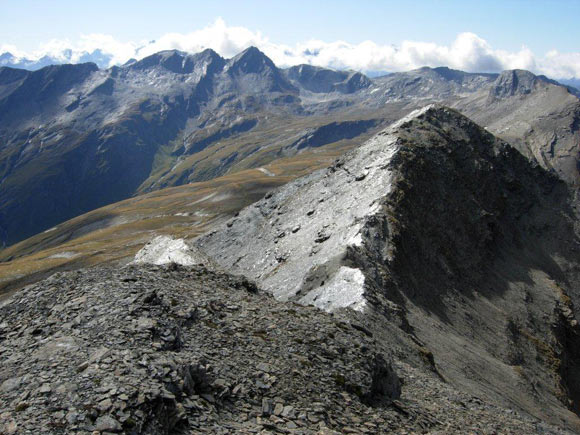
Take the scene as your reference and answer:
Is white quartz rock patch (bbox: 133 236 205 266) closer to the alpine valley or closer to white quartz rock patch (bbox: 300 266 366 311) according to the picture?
the alpine valley

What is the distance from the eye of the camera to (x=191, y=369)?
58.0ft

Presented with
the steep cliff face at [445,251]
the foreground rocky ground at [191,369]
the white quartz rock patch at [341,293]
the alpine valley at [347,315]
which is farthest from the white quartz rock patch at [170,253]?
the foreground rocky ground at [191,369]

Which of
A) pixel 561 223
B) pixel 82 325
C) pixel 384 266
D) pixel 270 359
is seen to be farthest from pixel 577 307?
pixel 82 325

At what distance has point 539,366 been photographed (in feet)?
180

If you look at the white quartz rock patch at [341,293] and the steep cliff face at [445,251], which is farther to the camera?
the steep cliff face at [445,251]

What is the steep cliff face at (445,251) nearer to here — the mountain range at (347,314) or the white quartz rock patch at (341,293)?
the white quartz rock patch at (341,293)

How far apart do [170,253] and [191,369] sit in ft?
147

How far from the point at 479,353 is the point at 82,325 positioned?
1586 inches

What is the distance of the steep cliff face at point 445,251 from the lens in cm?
4541

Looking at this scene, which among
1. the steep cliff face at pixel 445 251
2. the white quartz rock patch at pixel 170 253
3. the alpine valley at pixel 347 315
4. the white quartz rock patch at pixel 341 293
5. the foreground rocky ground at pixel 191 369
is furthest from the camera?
the white quartz rock patch at pixel 170 253

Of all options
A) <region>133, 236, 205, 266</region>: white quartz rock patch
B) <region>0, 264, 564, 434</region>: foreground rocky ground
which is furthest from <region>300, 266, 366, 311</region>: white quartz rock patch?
<region>133, 236, 205, 266</region>: white quartz rock patch

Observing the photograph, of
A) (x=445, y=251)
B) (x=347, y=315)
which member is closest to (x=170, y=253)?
(x=347, y=315)

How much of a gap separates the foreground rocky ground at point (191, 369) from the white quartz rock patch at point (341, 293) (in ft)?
39.3

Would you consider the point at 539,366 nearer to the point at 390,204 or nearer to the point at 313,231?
the point at 390,204
